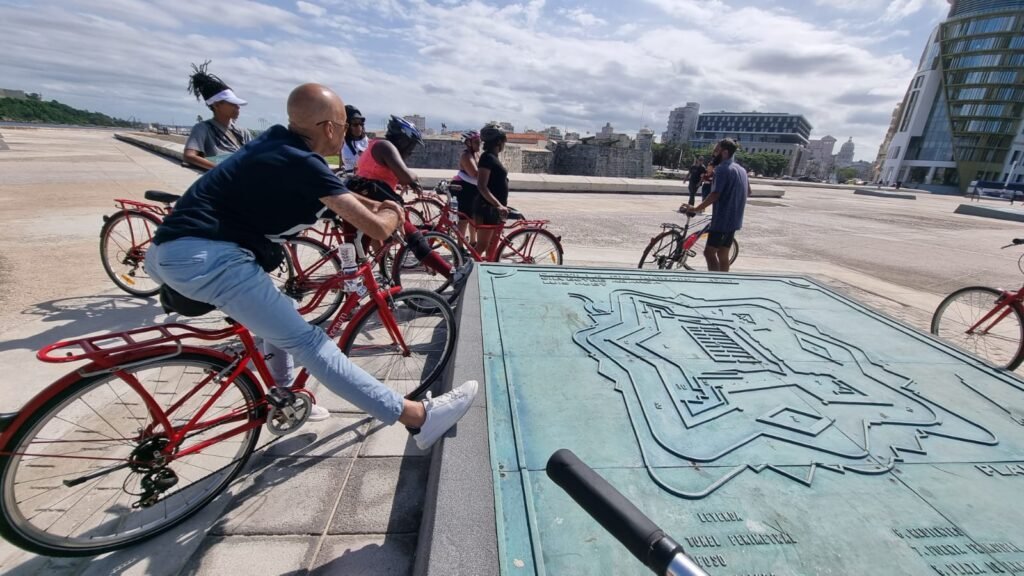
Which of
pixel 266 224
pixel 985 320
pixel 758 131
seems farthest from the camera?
pixel 758 131

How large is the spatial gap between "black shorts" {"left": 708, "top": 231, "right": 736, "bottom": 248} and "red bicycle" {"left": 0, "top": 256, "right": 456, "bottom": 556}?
4.93 meters

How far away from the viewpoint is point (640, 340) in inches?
115

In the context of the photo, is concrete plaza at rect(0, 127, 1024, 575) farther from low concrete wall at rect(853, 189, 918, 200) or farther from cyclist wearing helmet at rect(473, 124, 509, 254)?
low concrete wall at rect(853, 189, 918, 200)

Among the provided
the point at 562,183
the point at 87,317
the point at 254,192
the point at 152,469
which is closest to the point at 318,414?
the point at 152,469

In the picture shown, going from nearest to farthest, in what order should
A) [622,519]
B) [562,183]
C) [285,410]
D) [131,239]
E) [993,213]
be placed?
[622,519] → [285,410] → [131,239] → [562,183] → [993,213]

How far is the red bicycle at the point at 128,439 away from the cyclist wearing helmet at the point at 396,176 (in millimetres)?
1500

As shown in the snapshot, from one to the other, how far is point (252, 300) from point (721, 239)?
522 cm

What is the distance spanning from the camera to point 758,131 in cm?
13038

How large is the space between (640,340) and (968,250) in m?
12.6

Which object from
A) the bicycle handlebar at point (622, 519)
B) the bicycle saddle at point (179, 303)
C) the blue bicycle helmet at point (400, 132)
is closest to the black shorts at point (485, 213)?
the blue bicycle helmet at point (400, 132)

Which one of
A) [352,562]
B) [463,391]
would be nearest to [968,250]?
[463,391]

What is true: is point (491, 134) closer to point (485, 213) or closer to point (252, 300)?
point (485, 213)

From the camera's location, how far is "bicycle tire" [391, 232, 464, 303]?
4.78 meters

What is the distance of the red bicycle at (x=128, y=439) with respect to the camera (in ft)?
5.61
